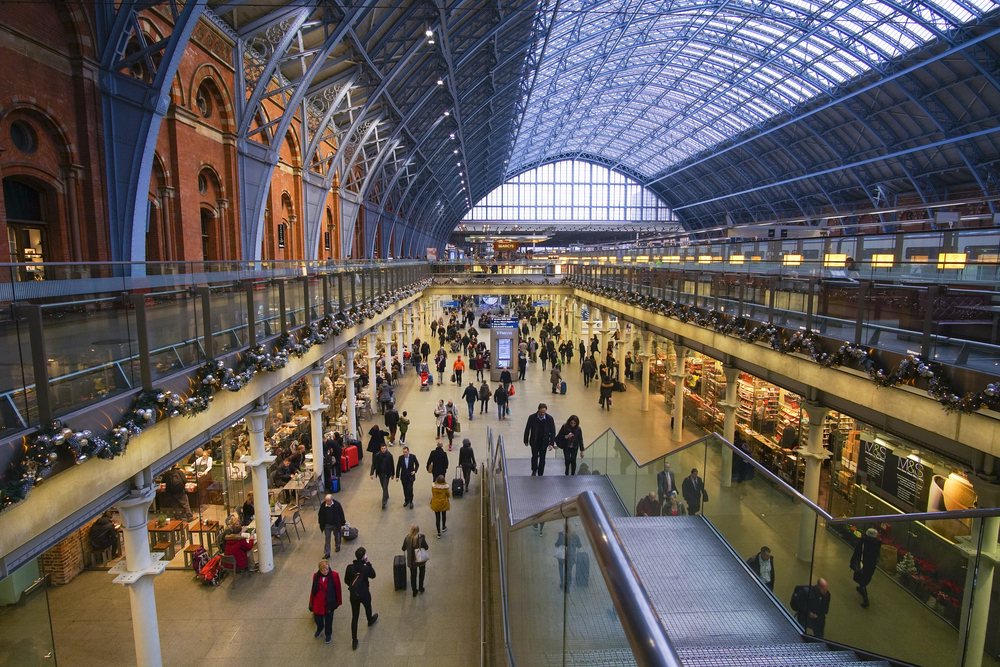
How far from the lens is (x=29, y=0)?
9164mm

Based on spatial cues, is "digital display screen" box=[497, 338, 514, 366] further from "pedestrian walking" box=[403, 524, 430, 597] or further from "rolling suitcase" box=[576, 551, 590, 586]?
"rolling suitcase" box=[576, 551, 590, 586]

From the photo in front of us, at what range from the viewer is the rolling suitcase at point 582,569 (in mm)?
2418

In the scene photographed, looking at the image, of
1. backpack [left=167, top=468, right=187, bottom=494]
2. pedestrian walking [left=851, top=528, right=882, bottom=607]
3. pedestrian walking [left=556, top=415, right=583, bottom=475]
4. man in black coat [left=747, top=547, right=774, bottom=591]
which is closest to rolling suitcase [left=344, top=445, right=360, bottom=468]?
backpack [left=167, top=468, right=187, bottom=494]

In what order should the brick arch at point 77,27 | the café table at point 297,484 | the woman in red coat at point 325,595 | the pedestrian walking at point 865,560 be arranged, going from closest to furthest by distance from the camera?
the pedestrian walking at point 865,560
the woman in red coat at point 325,595
the brick arch at point 77,27
the café table at point 297,484

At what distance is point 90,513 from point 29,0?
30.2 ft

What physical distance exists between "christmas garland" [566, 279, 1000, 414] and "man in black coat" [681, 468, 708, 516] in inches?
93.6

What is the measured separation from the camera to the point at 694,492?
5.78 m

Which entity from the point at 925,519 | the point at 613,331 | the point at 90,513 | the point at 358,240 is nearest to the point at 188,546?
the point at 90,513

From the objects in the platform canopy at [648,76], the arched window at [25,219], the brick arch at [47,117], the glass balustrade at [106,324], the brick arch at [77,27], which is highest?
the platform canopy at [648,76]

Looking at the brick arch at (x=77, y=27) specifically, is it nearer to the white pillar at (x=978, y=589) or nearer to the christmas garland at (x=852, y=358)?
the christmas garland at (x=852, y=358)

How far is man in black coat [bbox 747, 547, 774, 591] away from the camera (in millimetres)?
4352

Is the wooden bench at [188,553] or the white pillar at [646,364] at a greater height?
the white pillar at [646,364]

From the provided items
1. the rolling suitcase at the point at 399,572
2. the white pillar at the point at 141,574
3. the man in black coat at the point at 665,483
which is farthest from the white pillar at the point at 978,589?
the rolling suitcase at the point at 399,572

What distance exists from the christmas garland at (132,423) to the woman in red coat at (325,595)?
2658 millimetres
